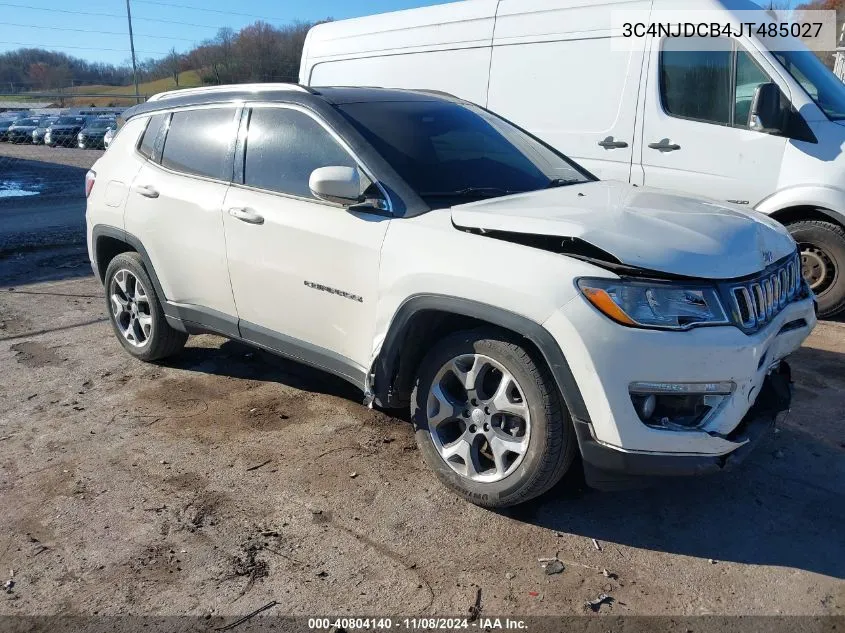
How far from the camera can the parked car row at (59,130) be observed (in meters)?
29.0

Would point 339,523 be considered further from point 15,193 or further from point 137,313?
point 15,193

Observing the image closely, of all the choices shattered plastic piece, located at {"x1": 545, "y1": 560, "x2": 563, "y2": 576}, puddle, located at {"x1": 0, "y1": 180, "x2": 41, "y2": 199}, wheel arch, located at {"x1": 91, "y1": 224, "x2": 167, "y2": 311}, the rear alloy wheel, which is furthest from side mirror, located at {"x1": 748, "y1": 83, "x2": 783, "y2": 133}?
puddle, located at {"x1": 0, "y1": 180, "x2": 41, "y2": 199}

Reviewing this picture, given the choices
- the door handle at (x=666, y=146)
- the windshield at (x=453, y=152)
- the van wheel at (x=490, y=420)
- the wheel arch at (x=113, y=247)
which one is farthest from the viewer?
the door handle at (x=666, y=146)

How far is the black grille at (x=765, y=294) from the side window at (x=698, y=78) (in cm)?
277

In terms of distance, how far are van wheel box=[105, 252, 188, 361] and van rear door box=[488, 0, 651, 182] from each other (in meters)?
3.75

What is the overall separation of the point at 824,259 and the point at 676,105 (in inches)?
66.2

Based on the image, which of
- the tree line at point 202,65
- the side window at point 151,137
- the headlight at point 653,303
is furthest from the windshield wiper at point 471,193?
the tree line at point 202,65

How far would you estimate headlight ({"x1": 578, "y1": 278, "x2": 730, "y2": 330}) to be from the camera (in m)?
2.56

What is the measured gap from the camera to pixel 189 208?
412 centimetres

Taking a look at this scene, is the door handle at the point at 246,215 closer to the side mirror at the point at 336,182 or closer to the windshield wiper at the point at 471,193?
the side mirror at the point at 336,182

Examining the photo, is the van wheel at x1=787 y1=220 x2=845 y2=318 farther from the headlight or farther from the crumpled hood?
the headlight

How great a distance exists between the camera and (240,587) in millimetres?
2625

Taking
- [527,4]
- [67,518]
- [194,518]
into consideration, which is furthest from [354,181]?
[527,4]

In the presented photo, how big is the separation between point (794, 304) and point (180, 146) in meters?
3.50
